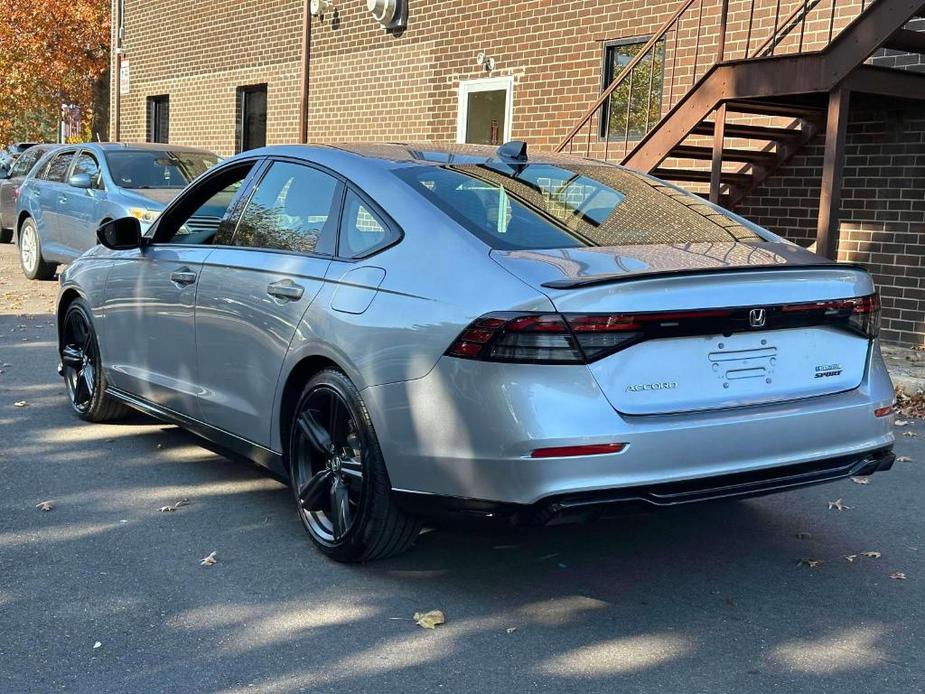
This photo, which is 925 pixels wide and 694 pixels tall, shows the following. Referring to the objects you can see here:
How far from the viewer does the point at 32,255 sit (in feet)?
48.9

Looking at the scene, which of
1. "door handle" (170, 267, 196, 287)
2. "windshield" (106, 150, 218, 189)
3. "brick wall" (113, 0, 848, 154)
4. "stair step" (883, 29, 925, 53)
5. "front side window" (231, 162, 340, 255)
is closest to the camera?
"front side window" (231, 162, 340, 255)

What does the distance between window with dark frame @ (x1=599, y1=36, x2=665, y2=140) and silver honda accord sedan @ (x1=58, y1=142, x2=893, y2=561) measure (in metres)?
7.81

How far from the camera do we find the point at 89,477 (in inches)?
226

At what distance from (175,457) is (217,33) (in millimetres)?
17163

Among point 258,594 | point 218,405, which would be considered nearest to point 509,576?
point 258,594

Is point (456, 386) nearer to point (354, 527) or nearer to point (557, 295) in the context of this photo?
point (557, 295)

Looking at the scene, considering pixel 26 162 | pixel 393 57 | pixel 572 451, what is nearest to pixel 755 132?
pixel 393 57

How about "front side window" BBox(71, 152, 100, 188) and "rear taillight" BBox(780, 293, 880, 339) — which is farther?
"front side window" BBox(71, 152, 100, 188)

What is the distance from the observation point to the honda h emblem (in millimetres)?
3867

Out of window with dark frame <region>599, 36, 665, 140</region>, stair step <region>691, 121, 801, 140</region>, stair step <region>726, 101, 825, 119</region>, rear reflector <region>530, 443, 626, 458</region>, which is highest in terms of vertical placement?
window with dark frame <region>599, 36, 665, 140</region>

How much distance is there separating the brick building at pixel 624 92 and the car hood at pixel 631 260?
16.9ft

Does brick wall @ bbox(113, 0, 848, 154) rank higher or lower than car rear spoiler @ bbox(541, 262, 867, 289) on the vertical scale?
higher

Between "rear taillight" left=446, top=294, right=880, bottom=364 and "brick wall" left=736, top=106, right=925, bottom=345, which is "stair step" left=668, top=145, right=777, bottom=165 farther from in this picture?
"rear taillight" left=446, top=294, right=880, bottom=364

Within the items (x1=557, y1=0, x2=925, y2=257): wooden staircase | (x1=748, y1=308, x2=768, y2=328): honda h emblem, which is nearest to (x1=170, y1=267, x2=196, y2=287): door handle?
(x1=748, y1=308, x2=768, y2=328): honda h emblem
